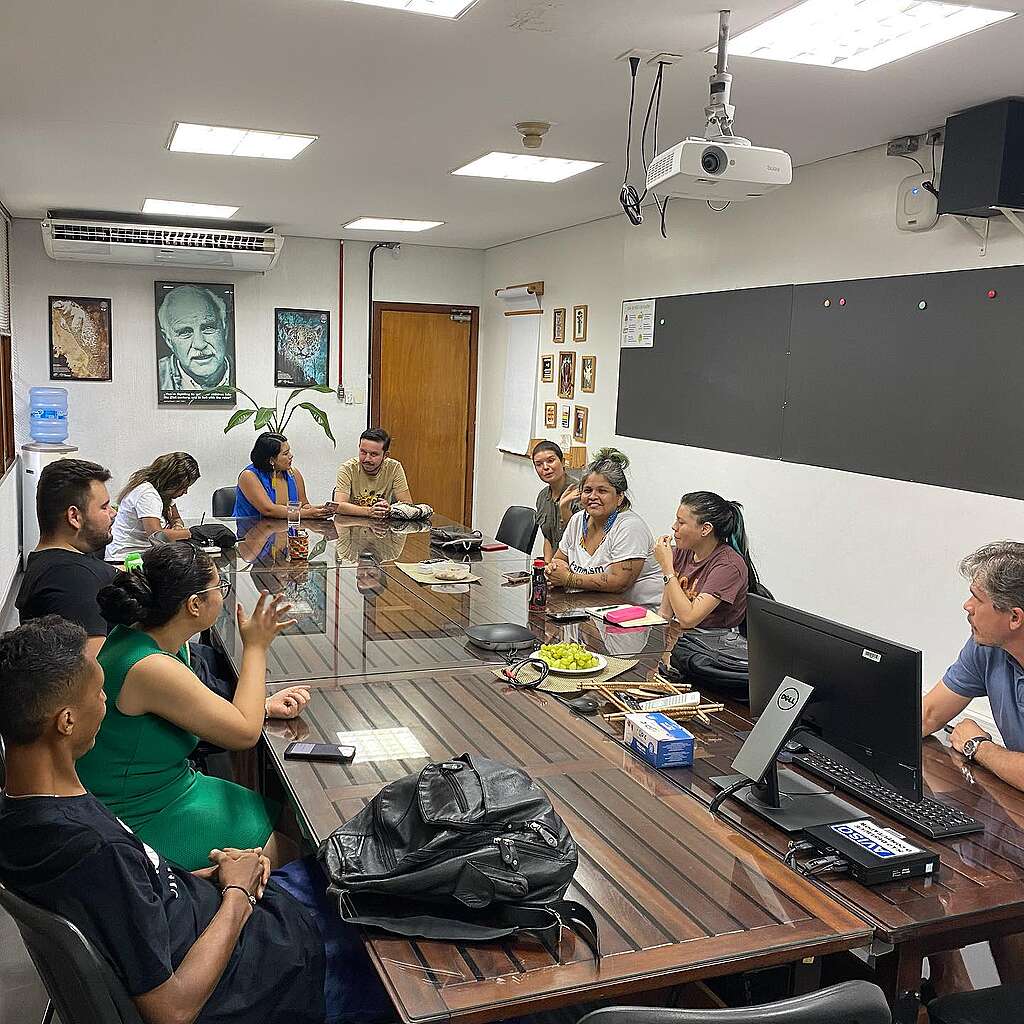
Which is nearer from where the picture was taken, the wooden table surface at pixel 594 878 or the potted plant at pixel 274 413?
the wooden table surface at pixel 594 878

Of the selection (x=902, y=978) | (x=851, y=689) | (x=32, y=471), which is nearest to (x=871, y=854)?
(x=902, y=978)

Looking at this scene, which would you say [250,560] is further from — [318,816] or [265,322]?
[265,322]

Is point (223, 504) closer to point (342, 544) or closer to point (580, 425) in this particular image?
point (342, 544)

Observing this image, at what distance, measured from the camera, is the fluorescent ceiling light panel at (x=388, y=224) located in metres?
7.11

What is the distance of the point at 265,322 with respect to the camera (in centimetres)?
821

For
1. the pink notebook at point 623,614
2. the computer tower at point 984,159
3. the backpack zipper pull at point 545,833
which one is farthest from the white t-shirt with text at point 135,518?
the computer tower at point 984,159

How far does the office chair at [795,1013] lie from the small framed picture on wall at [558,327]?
6.32m

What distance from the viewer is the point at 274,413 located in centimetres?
820

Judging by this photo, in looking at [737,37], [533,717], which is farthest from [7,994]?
[737,37]

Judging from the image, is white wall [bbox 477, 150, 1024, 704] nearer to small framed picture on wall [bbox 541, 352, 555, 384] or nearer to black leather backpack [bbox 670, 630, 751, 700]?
small framed picture on wall [bbox 541, 352, 555, 384]

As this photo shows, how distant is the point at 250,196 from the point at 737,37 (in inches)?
156

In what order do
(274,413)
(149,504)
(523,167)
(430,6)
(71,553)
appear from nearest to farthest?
1. (430,6)
2. (71,553)
3. (149,504)
4. (523,167)
5. (274,413)

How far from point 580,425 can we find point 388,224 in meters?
2.08

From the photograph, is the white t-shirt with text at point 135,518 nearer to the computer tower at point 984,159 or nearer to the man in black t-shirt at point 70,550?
the man in black t-shirt at point 70,550
